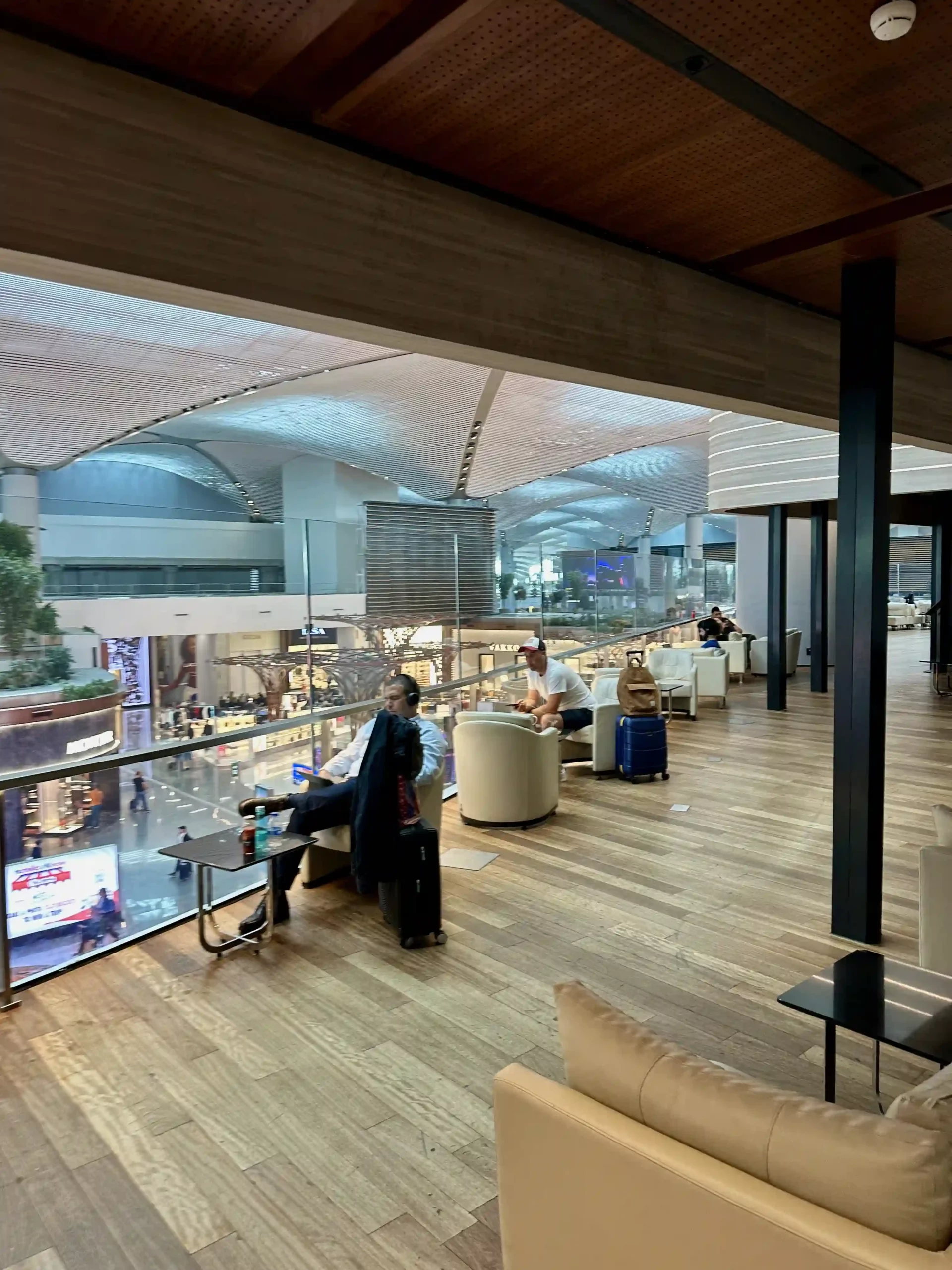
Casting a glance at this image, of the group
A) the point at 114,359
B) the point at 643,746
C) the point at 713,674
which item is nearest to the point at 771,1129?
the point at 643,746

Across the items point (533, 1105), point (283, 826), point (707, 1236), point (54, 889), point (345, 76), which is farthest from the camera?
point (283, 826)

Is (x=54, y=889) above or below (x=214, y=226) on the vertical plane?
below

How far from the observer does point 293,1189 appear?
2.52 metres

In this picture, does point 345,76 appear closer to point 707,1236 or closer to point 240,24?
point 240,24

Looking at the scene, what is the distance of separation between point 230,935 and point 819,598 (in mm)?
11376

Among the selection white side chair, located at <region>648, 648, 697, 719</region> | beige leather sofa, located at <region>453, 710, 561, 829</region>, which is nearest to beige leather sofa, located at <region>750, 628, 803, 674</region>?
white side chair, located at <region>648, 648, 697, 719</region>

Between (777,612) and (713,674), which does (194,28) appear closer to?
(713,674)

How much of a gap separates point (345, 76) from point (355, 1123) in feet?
10.9

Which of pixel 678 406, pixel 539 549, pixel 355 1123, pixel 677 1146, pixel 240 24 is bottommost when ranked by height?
pixel 355 1123

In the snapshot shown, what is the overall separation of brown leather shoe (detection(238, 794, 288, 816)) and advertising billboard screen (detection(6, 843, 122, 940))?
2.27 ft

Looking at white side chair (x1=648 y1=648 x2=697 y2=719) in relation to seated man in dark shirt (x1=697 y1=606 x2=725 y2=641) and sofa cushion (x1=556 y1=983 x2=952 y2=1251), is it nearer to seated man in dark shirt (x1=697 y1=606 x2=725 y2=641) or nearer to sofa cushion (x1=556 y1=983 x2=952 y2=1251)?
seated man in dark shirt (x1=697 y1=606 x2=725 y2=641)

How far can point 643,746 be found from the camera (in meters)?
7.61

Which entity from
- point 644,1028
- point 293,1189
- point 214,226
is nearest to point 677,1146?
point 644,1028

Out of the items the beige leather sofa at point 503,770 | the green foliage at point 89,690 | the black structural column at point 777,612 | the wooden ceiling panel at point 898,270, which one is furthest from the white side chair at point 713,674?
the green foliage at point 89,690
